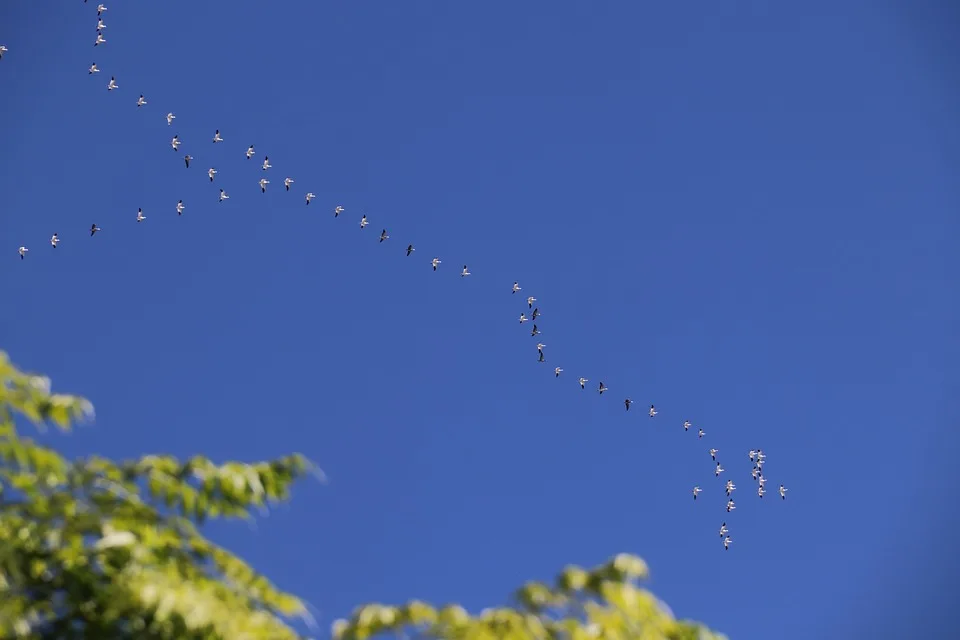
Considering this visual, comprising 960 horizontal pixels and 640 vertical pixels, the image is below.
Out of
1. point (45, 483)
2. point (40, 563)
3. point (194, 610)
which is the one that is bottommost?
point (194, 610)

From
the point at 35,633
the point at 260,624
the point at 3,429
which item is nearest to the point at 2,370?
the point at 3,429

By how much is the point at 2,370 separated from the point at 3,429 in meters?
0.36

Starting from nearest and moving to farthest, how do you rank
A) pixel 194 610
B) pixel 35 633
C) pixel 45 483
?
pixel 194 610, pixel 35 633, pixel 45 483

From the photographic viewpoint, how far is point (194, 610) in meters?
6.50

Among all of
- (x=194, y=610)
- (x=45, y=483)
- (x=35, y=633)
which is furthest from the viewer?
(x=45, y=483)

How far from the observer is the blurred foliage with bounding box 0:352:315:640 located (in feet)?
22.3

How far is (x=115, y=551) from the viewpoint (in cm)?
717

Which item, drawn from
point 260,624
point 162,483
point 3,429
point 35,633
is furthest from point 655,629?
point 3,429

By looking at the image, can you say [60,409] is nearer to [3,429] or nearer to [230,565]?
[3,429]

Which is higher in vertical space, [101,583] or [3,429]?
[3,429]

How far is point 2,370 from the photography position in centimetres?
711

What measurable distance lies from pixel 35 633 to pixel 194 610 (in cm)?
115

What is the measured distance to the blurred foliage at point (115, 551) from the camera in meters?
6.79

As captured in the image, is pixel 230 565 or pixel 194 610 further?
pixel 230 565
